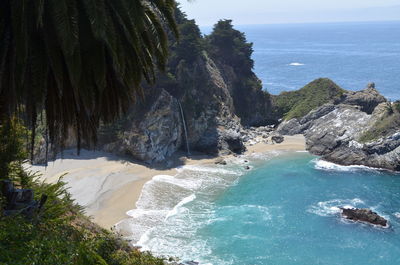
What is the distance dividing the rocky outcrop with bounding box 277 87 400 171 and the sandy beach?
18.0m

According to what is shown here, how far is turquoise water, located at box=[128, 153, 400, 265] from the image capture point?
107ft

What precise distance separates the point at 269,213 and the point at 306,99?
47.3 m

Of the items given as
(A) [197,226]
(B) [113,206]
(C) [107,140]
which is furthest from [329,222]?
(C) [107,140]

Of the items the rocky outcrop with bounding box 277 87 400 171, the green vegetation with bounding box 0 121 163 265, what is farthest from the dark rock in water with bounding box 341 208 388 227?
the green vegetation with bounding box 0 121 163 265

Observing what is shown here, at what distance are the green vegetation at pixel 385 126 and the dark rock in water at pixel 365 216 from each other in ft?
77.1

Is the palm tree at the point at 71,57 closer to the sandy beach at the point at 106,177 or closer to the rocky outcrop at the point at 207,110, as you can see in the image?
the sandy beach at the point at 106,177

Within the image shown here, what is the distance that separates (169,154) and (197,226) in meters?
20.6

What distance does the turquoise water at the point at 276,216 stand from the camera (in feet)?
107

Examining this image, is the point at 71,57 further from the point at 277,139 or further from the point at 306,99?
the point at 306,99

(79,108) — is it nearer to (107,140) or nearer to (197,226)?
(197,226)

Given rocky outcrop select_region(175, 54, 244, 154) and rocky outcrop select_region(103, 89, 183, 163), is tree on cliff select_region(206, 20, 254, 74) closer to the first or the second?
rocky outcrop select_region(175, 54, 244, 154)

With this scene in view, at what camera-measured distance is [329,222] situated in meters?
38.7

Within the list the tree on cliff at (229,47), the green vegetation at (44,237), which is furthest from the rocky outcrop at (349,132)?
the green vegetation at (44,237)

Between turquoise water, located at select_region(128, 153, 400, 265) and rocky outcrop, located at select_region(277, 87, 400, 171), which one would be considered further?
rocky outcrop, located at select_region(277, 87, 400, 171)
